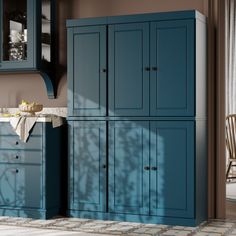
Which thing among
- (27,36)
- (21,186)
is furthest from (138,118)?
(27,36)

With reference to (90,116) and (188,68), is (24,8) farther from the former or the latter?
(188,68)

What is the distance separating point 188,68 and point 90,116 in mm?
898

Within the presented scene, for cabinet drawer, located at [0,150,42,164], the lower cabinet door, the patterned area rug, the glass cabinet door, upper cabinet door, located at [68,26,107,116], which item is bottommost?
the patterned area rug

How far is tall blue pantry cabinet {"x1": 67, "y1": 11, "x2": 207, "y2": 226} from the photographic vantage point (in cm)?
459

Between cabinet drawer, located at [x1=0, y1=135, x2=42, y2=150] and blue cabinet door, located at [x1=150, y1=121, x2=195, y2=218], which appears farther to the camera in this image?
cabinet drawer, located at [x1=0, y1=135, x2=42, y2=150]

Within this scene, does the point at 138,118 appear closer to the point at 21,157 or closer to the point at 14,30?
the point at 21,157

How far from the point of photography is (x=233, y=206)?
557 centimetres

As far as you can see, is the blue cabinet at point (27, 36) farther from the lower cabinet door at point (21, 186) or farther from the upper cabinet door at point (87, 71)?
the lower cabinet door at point (21, 186)

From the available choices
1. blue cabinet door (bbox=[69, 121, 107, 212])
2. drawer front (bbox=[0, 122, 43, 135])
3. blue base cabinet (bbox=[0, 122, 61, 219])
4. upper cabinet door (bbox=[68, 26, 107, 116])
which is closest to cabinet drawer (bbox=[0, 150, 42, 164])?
blue base cabinet (bbox=[0, 122, 61, 219])

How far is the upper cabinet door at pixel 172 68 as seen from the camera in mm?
4566

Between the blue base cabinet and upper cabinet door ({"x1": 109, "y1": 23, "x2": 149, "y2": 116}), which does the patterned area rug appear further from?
upper cabinet door ({"x1": 109, "y1": 23, "x2": 149, "y2": 116})

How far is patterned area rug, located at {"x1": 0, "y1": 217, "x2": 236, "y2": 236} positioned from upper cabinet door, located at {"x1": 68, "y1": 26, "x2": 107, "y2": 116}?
0.88 meters

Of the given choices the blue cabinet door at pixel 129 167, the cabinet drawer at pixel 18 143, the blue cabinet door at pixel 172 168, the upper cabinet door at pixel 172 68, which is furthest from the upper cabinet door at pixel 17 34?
the blue cabinet door at pixel 172 168

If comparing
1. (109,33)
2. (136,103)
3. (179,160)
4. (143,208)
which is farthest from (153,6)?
(143,208)
